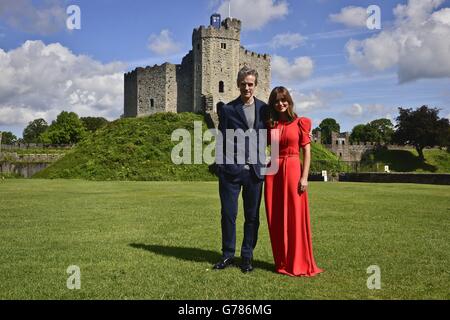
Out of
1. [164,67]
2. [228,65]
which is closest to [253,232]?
[228,65]

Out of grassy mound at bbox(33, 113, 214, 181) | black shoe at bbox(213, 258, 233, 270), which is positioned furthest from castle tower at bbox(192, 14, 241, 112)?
black shoe at bbox(213, 258, 233, 270)

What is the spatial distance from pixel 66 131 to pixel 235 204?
7371cm

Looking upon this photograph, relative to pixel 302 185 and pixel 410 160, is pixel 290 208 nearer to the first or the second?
pixel 302 185

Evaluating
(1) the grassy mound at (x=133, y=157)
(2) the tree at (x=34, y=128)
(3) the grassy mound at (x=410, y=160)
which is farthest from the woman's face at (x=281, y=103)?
(2) the tree at (x=34, y=128)

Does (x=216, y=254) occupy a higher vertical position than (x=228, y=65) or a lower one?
lower

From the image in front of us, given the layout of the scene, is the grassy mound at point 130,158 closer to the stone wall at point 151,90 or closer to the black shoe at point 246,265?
the stone wall at point 151,90

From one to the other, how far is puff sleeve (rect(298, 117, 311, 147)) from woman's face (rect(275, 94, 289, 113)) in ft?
0.83

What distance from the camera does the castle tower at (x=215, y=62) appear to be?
4078cm

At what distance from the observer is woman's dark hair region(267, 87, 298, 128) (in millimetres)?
6188

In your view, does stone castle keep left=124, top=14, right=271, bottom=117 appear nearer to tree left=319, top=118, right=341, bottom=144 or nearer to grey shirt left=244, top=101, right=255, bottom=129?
grey shirt left=244, top=101, right=255, bottom=129

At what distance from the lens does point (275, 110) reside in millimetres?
6273

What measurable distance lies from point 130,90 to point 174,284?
43178 millimetres

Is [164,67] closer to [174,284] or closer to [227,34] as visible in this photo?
[227,34]

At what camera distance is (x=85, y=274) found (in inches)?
226
